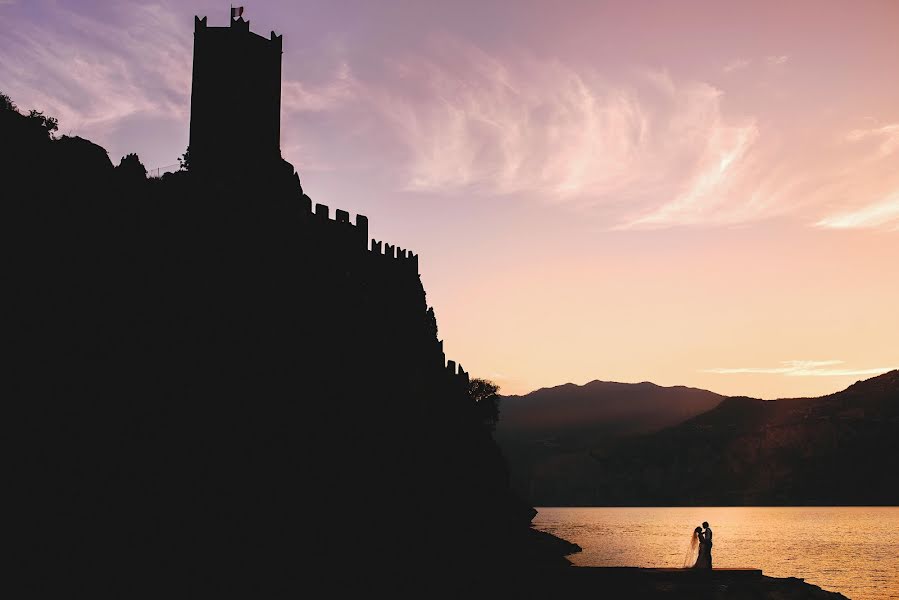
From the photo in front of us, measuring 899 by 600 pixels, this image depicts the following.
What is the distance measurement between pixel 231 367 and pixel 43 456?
12482 mm

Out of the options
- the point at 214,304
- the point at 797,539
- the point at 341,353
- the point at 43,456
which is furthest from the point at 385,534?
the point at 797,539

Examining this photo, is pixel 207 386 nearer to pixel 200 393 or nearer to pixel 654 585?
pixel 200 393

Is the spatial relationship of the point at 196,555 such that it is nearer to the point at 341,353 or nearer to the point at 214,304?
the point at 214,304

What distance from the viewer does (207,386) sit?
45344mm

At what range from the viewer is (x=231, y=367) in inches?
1858

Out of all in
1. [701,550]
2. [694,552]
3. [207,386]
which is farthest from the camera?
[207,386]

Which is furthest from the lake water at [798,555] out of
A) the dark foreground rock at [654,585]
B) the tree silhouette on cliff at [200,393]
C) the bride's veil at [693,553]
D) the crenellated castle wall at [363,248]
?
the dark foreground rock at [654,585]

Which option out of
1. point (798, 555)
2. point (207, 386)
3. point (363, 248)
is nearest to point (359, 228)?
point (363, 248)

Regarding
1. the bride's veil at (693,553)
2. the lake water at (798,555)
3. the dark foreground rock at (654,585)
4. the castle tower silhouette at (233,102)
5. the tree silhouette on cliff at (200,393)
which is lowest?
Answer: the lake water at (798,555)

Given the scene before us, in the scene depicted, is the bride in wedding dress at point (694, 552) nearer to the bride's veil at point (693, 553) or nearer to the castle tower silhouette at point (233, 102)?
the bride's veil at point (693, 553)

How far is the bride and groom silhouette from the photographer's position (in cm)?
3231

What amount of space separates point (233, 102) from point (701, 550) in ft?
140

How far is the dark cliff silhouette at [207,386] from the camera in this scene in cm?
3750

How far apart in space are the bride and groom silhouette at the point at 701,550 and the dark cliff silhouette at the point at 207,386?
8245 millimetres
